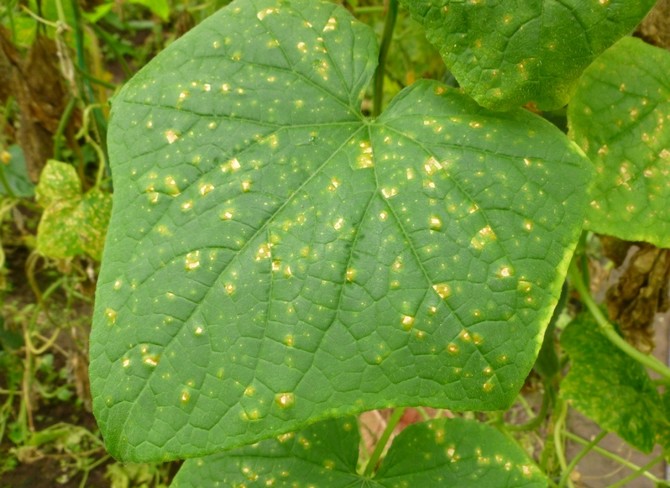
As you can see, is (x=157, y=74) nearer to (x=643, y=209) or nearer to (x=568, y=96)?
(x=568, y=96)

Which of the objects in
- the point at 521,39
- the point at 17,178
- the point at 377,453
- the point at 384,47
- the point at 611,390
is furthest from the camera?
the point at 17,178

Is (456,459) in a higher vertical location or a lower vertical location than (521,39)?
lower

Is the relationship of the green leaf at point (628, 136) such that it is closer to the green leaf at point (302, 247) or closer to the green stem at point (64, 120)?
the green leaf at point (302, 247)

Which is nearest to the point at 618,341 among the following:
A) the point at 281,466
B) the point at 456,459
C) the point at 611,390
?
the point at 611,390

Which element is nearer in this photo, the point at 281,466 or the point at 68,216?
Answer: the point at 281,466

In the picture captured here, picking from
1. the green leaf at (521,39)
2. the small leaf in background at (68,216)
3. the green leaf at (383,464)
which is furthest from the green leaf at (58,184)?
the green leaf at (521,39)

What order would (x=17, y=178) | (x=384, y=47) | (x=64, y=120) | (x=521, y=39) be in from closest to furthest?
(x=521, y=39) < (x=384, y=47) < (x=64, y=120) < (x=17, y=178)

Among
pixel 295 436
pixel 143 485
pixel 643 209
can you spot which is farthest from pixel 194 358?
pixel 143 485

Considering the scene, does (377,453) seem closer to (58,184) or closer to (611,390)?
(611,390)
